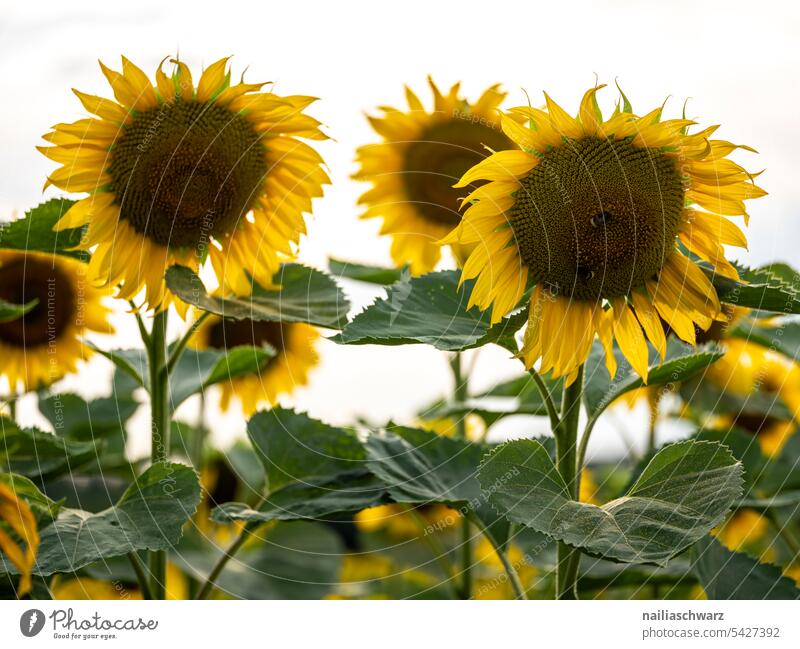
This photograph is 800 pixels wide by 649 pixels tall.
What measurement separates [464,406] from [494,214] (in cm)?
32

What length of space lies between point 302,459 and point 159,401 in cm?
12

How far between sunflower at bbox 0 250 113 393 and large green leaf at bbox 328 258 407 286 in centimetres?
25

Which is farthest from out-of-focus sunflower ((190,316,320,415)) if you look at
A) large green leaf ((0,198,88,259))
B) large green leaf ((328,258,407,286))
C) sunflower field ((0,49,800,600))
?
large green leaf ((0,198,88,259))

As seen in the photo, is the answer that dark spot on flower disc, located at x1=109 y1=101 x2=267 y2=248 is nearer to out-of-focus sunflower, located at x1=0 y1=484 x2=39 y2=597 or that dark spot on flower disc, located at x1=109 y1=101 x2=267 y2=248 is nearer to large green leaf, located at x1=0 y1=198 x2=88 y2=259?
large green leaf, located at x1=0 y1=198 x2=88 y2=259

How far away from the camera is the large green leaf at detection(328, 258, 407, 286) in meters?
0.80

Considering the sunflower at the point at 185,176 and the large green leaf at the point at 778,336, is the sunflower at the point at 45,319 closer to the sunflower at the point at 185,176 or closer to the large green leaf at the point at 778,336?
the sunflower at the point at 185,176

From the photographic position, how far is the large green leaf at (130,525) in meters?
0.59

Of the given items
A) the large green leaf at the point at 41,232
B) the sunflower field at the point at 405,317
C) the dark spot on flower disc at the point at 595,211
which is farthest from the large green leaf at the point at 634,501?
the large green leaf at the point at 41,232

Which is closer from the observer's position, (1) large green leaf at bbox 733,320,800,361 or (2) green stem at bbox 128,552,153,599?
(2) green stem at bbox 128,552,153,599

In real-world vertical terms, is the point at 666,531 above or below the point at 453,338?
below

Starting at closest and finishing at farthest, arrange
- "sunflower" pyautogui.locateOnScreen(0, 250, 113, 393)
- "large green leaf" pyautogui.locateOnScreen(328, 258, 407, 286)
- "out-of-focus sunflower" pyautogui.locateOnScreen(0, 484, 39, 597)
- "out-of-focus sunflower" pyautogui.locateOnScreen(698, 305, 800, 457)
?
"out-of-focus sunflower" pyautogui.locateOnScreen(0, 484, 39, 597) → "large green leaf" pyautogui.locateOnScreen(328, 258, 407, 286) → "sunflower" pyautogui.locateOnScreen(0, 250, 113, 393) → "out-of-focus sunflower" pyautogui.locateOnScreen(698, 305, 800, 457)

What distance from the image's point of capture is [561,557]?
0.65 m

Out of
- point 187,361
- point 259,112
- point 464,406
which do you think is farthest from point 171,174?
point 464,406
